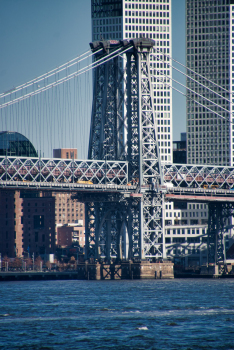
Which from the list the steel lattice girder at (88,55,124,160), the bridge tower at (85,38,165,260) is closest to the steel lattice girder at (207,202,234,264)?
the bridge tower at (85,38,165,260)

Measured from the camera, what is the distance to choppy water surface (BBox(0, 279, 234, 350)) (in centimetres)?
6781

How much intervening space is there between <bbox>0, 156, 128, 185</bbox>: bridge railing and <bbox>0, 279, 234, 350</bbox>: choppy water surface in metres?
29.6

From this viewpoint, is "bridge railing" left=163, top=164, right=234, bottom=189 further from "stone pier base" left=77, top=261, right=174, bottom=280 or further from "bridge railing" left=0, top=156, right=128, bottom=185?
"stone pier base" left=77, top=261, right=174, bottom=280

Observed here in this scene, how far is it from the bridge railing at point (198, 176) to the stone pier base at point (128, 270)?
18.4m

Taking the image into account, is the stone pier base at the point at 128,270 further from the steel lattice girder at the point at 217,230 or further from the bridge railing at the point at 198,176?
the steel lattice girder at the point at 217,230

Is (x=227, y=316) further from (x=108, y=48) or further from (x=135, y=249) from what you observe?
(x=108, y=48)

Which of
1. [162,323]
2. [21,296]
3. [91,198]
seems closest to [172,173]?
[91,198]

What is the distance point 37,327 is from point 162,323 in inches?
466

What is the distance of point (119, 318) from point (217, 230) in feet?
261

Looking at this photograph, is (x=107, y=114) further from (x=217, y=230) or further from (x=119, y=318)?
(x=119, y=318)

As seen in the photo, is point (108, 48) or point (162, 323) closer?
point (162, 323)

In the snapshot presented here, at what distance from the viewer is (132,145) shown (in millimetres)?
142875

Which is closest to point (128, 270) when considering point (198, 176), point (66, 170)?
point (66, 170)

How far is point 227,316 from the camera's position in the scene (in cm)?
8150
